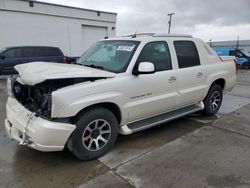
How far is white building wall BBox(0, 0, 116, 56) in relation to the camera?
14.6 m

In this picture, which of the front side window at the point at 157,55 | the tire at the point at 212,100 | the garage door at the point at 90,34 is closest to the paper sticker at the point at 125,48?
the front side window at the point at 157,55

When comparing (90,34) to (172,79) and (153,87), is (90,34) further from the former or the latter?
(153,87)

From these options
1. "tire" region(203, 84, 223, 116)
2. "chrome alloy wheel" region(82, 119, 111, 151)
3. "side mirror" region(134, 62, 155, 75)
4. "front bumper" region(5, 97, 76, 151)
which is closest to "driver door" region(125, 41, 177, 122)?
"side mirror" region(134, 62, 155, 75)

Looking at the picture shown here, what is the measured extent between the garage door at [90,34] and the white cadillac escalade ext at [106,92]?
15.2 meters

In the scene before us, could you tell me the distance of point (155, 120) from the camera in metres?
3.83

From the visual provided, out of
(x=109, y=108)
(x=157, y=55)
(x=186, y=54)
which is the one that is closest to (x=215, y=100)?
(x=186, y=54)

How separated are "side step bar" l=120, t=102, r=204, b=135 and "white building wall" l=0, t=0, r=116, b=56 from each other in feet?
46.9

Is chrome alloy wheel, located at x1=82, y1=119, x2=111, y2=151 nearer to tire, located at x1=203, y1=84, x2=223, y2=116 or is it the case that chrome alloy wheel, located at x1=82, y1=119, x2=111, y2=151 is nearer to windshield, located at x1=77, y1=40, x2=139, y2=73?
windshield, located at x1=77, y1=40, x2=139, y2=73

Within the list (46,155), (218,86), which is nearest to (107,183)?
(46,155)

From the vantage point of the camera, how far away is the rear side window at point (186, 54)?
4098mm

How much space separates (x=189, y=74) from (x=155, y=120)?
1.16 m

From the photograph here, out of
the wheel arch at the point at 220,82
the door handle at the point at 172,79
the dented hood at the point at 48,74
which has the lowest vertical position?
the wheel arch at the point at 220,82

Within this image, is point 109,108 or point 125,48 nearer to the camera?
point 109,108

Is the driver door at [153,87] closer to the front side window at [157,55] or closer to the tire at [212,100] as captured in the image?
the front side window at [157,55]
